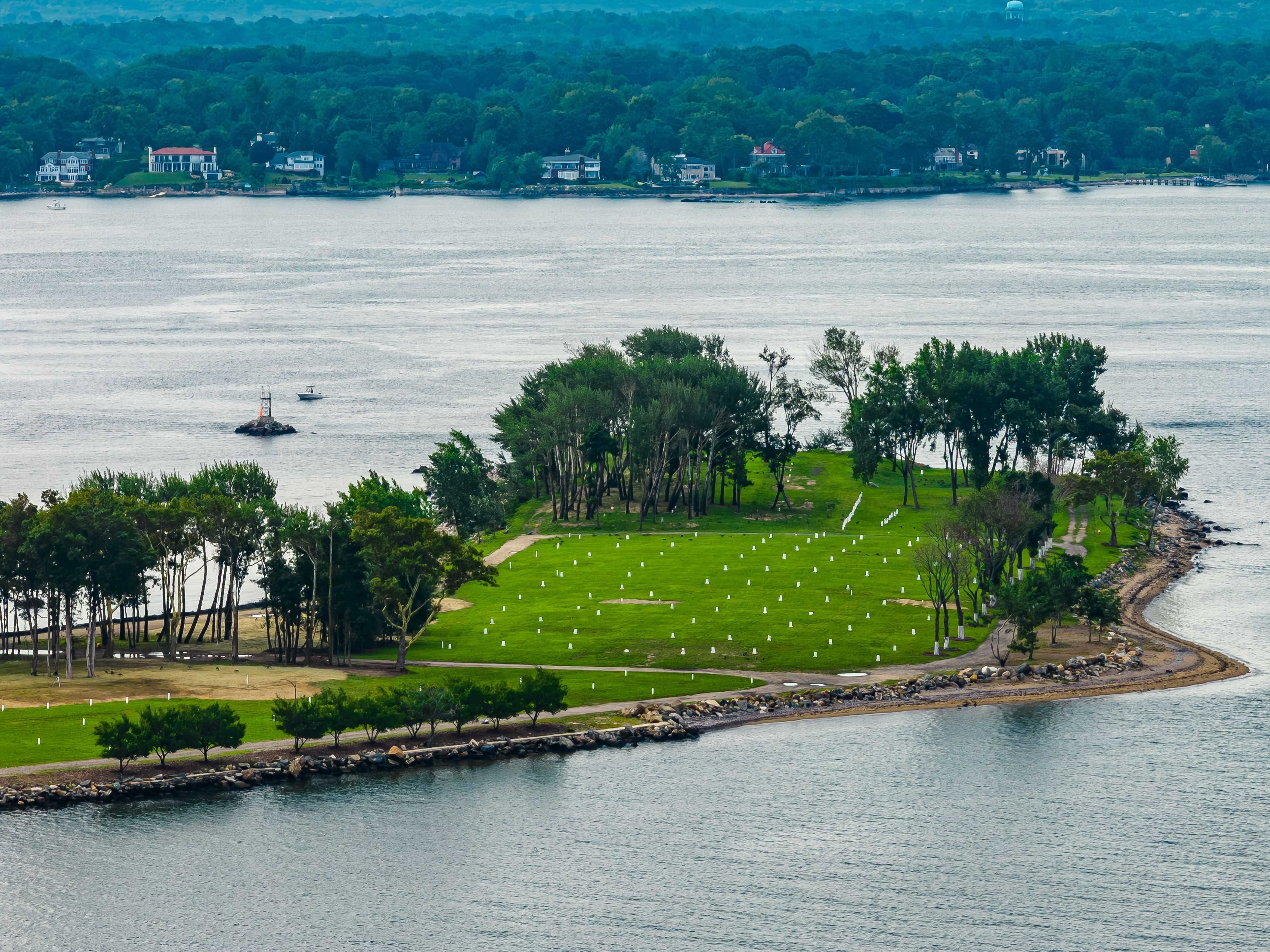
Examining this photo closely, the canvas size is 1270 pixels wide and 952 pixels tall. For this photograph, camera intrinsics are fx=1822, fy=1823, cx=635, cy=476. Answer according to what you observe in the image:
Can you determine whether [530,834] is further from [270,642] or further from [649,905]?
[270,642]

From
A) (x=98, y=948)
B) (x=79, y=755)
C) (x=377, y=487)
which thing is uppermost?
(x=377, y=487)

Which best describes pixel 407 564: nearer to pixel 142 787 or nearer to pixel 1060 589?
pixel 142 787

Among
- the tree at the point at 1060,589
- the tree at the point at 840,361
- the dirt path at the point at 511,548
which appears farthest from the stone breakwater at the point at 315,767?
the tree at the point at 840,361

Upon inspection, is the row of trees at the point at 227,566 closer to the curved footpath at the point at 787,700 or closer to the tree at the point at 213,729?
the curved footpath at the point at 787,700

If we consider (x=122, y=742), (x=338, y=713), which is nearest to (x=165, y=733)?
(x=122, y=742)

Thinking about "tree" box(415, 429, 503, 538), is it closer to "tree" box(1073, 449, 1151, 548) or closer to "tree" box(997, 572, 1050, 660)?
"tree" box(997, 572, 1050, 660)

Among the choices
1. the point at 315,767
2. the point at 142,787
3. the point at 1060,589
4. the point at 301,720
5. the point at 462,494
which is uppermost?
the point at 462,494

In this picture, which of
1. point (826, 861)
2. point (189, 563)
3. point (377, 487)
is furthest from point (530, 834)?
point (189, 563)
